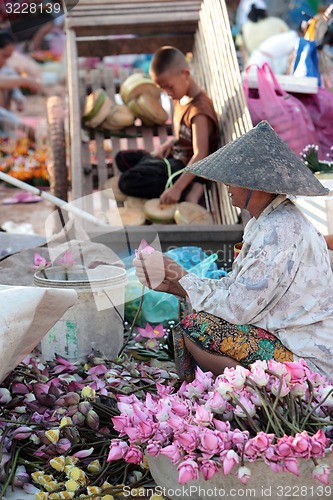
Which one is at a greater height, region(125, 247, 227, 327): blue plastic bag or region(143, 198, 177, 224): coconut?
region(143, 198, 177, 224): coconut

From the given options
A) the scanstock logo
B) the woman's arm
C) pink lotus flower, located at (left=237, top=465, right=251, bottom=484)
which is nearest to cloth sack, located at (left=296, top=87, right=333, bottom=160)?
the woman's arm

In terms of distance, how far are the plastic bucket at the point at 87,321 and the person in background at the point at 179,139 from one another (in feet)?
6.26

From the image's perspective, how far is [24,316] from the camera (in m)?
2.28

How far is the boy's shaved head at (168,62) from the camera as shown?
5031 mm

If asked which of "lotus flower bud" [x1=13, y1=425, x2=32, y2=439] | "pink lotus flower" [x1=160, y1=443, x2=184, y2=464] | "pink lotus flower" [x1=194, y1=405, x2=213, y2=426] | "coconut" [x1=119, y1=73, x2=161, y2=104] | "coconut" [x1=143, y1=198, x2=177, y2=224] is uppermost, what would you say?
"coconut" [x1=119, y1=73, x2=161, y2=104]

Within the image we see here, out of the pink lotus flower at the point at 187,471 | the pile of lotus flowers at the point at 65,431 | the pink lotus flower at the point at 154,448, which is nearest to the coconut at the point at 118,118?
the pile of lotus flowers at the point at 65,431

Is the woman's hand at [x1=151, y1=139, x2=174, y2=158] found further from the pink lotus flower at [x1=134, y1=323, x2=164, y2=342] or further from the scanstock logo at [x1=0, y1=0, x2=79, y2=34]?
the pink lotus flower at [x1=134, y1=323, x2=164, y2=342]

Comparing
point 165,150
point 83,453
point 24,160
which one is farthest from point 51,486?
point 24,160

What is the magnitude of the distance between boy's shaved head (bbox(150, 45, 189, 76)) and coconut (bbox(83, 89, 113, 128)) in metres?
0.79

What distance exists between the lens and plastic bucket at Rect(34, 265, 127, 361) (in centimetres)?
304

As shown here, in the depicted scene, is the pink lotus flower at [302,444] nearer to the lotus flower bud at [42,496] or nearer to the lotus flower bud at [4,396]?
the lotus flower bud at [42,496]

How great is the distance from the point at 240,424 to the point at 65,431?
0.68 metres

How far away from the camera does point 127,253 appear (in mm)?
4059

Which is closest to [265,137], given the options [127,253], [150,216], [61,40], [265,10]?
[127,253]
